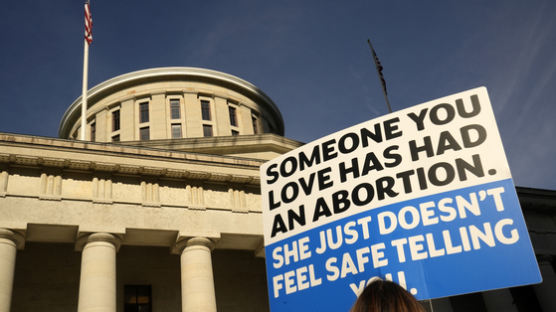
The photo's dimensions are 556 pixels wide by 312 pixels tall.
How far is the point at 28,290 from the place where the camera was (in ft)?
74.3

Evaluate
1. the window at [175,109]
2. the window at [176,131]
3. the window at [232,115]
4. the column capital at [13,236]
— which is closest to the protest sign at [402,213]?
the column capital at [13,236]

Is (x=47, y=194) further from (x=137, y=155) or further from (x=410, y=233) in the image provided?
(x=410, y=233)

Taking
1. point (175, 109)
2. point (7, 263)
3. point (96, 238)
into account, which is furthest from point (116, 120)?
point (7, 263)

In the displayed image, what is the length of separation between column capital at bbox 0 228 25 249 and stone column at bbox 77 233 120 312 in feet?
7.30

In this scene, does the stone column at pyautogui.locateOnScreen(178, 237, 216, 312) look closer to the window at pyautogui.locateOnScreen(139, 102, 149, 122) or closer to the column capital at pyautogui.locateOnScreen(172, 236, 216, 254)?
the column capital at pyautogui.locateOnScreen(172, 236, 216, 254)

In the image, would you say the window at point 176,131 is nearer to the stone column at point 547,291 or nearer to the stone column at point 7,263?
the stone column at point 7,263

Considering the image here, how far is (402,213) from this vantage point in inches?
214

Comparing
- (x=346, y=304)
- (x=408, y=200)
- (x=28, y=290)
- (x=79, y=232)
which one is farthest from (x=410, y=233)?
(x=28, y=290)

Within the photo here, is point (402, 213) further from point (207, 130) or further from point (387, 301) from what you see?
point (207, 130)

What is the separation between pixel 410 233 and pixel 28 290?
21859 millimetres

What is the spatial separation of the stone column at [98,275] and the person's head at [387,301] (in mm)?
17539

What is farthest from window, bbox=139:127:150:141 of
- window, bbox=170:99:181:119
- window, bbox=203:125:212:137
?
window, bbox=203:125:212:137

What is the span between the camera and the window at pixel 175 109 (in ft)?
152

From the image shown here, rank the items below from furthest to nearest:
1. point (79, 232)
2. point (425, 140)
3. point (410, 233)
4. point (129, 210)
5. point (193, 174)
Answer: point (193, 174)
point (129, 210)
point (79, 232)
point (425, 140)
point (410, 233)
